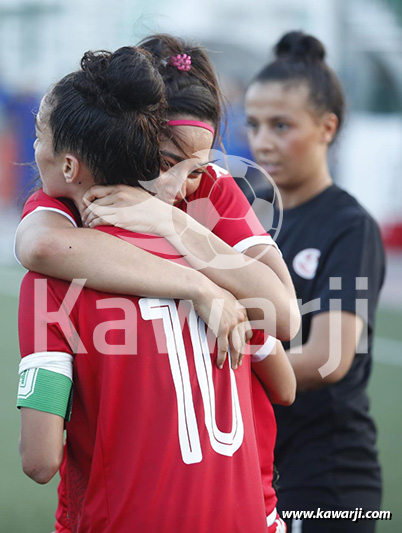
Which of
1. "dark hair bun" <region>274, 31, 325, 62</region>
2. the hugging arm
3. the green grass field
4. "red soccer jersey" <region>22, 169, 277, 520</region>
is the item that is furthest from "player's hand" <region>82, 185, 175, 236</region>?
the green grass field

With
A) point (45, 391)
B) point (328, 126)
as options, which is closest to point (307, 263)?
point (328, 126)

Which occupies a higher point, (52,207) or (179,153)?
(179,153)

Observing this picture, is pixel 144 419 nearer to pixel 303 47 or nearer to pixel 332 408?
pixel 332 408

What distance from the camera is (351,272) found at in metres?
2.53

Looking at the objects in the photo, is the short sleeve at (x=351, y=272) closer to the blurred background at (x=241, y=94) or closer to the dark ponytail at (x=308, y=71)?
the dark ponytail at (x=308, y=71)

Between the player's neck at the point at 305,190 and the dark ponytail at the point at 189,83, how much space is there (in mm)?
893

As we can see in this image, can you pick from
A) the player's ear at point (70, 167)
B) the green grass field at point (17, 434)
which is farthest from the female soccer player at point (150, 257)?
the green grass field at point (17, 434)

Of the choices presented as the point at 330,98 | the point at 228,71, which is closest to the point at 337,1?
the point at 228,71

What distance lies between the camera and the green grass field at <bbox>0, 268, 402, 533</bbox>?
4074 millimetres

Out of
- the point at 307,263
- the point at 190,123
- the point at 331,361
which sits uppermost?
the point at 190,123

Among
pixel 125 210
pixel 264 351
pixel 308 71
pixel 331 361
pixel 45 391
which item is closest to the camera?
pixel 45 391

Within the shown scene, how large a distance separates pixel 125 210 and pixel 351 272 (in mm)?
1146

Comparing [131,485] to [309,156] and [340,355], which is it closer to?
[340,355]

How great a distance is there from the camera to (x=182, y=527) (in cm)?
153
